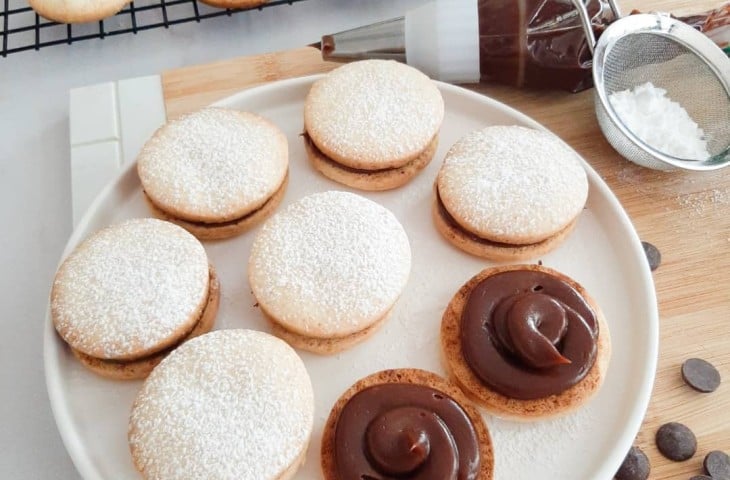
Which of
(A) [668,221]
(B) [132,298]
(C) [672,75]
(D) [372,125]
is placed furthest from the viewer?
(C) [672,75]

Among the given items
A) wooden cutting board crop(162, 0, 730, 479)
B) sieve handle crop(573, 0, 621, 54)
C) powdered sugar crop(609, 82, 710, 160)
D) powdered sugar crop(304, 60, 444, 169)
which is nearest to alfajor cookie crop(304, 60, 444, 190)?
powdered sugar crop(304, 60, 444, 169)

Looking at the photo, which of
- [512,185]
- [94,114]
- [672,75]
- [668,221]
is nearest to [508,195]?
[512,185]

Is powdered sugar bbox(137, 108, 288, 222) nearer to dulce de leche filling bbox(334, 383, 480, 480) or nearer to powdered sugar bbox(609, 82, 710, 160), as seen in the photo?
dulce de leche filling bbox(334, 383, 480, 480)

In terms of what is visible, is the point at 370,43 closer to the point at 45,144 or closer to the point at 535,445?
the point at 45,144

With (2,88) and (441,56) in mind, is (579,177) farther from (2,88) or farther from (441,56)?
(2,88)

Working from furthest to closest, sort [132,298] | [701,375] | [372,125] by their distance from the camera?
[372,125] < [701,375] < [132,298]

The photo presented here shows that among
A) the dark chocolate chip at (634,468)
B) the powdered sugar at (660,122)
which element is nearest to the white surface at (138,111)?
the powdered sugar at (660,122)

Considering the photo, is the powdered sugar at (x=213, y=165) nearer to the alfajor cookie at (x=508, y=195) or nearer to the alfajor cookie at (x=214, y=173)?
the alfajor cookie at (x=214, y=173)
